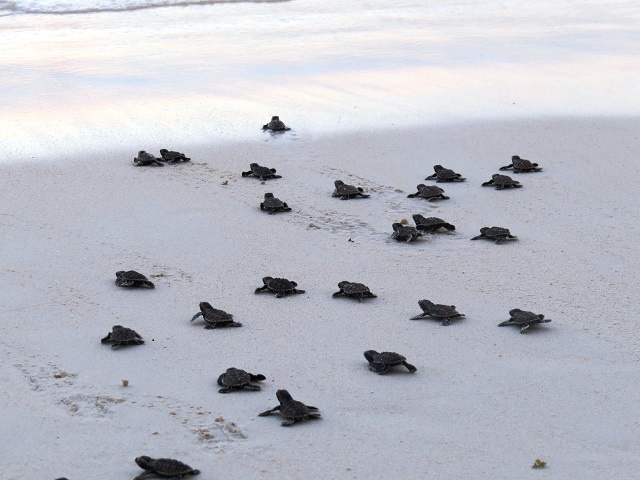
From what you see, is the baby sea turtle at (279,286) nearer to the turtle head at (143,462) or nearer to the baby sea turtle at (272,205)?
the baby sea turtle at (272,205)

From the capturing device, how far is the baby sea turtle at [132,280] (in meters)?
6.53

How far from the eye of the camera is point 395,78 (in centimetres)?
1232

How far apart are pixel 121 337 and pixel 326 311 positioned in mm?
1398

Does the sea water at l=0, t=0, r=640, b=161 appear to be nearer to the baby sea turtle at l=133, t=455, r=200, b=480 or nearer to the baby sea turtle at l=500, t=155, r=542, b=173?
the baby sea turtle at l=500, t=155, r=542, b=173

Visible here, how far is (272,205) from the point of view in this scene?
805cm

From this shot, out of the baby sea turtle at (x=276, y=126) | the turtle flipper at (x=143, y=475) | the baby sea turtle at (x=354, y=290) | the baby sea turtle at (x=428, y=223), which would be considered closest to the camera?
the turtle flipper at (x=143, y=475)

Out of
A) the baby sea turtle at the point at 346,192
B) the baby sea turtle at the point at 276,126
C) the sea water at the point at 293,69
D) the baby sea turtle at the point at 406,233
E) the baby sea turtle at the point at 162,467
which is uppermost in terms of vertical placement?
the sea water at the point at 293,69

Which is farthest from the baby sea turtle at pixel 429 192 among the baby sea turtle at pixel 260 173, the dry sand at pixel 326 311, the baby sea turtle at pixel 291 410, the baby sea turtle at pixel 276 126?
the baby sea turtle at pixel 291 410

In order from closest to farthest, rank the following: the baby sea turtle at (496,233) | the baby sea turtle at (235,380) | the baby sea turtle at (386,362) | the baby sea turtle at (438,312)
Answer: the baby sea turtle at (235,380) < the baby sea turtle at (386,362) < the baby sea turtle at (438,312) < the baby sea turtle at (496,233)

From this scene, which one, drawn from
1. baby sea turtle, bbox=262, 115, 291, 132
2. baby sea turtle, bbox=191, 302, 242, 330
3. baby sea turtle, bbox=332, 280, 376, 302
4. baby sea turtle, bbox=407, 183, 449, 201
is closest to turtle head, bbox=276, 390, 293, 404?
baby sea turtle, bbox=191, 302, 242, 330

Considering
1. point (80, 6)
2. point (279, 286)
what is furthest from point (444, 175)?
point (80, 6)

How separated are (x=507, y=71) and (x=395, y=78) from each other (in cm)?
169

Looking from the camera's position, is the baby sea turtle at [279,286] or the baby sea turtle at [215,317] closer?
the baby sea turtle at [215,317]

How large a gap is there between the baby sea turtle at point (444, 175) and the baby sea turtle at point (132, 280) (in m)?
3.28
